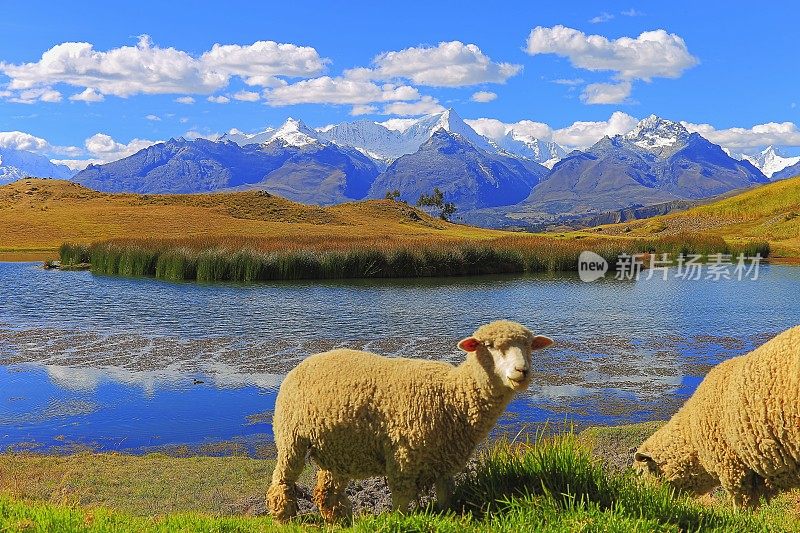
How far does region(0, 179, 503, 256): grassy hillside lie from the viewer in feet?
230

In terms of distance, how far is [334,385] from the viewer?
6.62m

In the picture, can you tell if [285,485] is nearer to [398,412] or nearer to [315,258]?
[398,412]

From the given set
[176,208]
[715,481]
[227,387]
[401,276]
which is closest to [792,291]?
[401,276]

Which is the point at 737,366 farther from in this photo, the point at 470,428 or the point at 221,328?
the point at 221,328

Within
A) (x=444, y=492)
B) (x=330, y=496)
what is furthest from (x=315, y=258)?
(x=444, y=492)

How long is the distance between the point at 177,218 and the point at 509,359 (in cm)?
8003

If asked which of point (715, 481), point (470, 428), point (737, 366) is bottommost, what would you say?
point (715, 481)

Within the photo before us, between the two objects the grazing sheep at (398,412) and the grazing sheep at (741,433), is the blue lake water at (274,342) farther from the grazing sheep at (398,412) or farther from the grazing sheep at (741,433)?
the grazing sheep at (398,412)

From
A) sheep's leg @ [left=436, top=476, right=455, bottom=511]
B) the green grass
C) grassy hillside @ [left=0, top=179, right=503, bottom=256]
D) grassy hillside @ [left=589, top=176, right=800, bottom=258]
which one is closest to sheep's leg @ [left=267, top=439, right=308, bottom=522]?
the green grass

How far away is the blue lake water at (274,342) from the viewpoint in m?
13.0

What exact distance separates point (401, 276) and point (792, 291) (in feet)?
62.0

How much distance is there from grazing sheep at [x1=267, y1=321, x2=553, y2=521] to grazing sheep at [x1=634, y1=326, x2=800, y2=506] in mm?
1911

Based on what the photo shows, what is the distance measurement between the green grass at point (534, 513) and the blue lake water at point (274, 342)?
279 centimetres

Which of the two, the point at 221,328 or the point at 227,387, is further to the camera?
the point at 221,328
